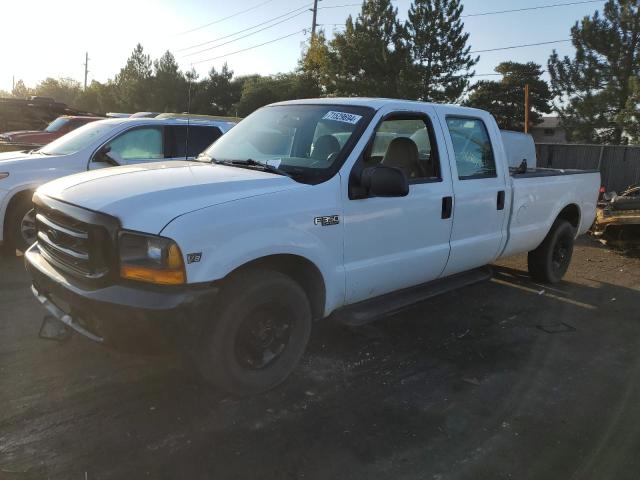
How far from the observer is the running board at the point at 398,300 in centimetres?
380

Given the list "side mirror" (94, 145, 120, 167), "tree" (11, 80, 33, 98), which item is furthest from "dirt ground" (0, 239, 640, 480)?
"tree" (11, 80, 33, 98)

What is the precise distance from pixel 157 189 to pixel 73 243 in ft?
1.90

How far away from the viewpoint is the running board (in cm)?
380

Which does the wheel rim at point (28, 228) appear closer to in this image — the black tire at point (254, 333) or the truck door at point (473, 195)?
the black tire at point (254, 333)

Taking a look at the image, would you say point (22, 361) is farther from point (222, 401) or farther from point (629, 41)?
point (629, 41)

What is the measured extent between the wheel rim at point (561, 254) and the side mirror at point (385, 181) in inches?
145

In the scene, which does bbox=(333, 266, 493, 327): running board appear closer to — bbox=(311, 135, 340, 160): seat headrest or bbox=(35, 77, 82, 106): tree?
bbox=(311, 135, 340, 160): seat headrest

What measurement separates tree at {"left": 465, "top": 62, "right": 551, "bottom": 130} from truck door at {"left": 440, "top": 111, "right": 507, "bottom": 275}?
51.9m

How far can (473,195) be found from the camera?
4.65 m

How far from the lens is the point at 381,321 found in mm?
4930

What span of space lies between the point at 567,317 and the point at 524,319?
509 millimetres

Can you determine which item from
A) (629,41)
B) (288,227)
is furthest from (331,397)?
(629,41)

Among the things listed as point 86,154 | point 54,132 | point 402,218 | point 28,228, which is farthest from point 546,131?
point 402,218

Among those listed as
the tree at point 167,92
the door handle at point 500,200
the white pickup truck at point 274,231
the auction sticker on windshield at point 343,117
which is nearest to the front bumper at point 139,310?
the white pickup truck at point 274,231
